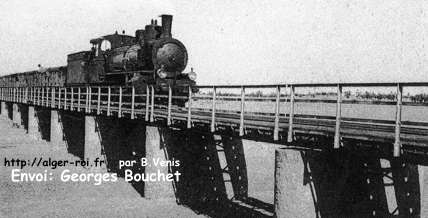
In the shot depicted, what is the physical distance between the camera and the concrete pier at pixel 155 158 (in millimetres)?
14297

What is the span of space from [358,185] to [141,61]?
1073 centimetres

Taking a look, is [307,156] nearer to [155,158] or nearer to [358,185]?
[358,185]

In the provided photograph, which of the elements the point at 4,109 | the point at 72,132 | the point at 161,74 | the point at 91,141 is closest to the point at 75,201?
the point at 91,141

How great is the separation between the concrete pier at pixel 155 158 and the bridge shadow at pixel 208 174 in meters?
0.25

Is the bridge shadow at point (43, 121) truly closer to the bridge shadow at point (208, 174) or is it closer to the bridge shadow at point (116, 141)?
the bridge shadow at point (116, 141)

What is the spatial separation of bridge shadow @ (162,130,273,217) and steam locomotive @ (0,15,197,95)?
1872 mm

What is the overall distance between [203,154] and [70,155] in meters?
9.52

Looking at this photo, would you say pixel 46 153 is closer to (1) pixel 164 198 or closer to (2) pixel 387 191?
(1) pixel 164 198

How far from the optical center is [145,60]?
17.6 meters

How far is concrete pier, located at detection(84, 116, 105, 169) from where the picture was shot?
18.6 meters

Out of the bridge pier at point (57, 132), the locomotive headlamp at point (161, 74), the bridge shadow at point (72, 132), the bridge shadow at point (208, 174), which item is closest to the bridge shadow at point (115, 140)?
the locomotive headlamp at point (161, 74)

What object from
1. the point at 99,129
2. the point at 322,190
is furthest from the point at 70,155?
the point at 322,190

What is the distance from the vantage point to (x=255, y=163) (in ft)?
84.8

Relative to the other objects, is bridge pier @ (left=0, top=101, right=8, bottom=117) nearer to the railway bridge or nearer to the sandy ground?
the sandy ground
